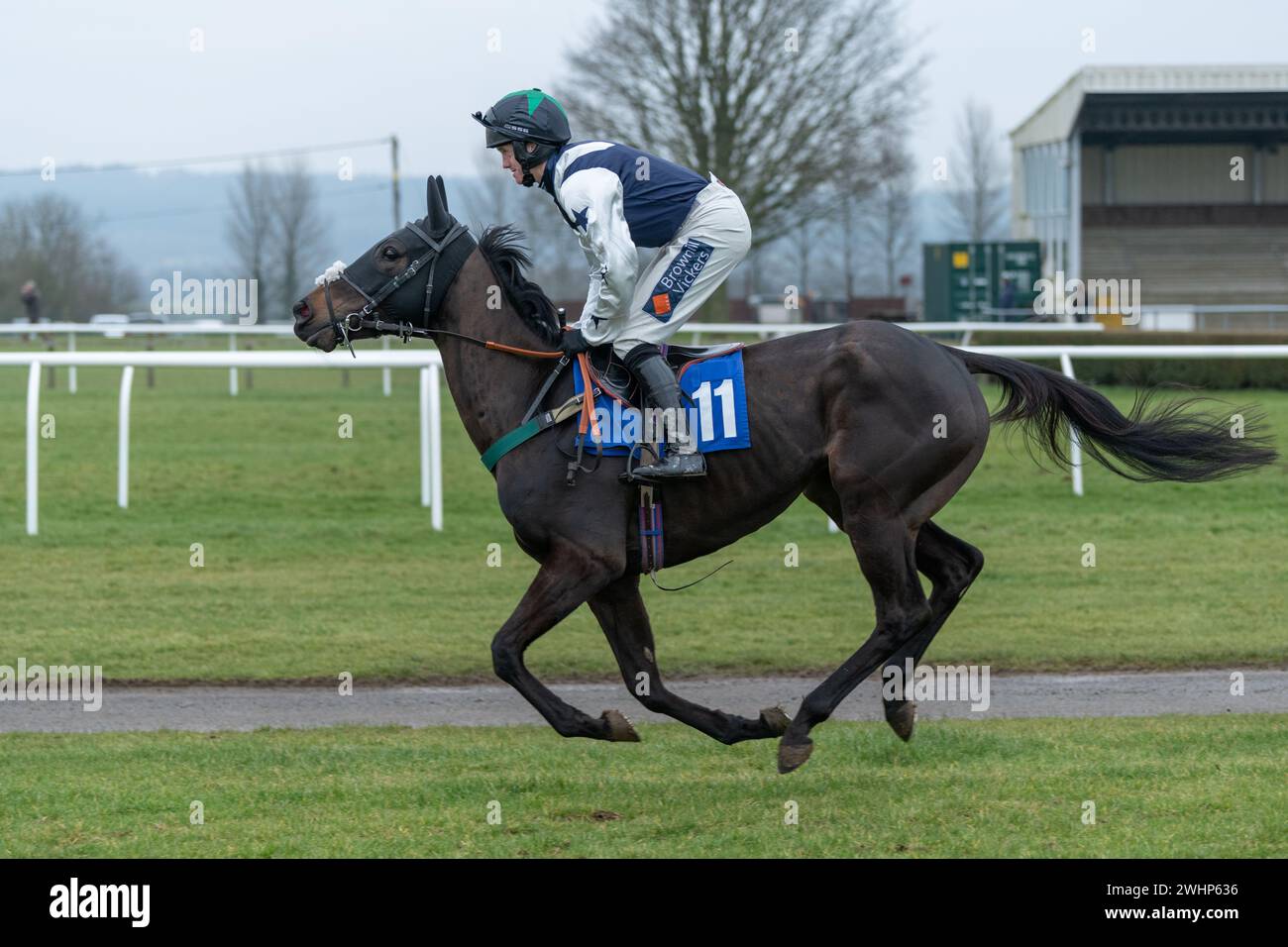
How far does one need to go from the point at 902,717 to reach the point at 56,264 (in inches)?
1448

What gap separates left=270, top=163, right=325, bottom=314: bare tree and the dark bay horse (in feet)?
138

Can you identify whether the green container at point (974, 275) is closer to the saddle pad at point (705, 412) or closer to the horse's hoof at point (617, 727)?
the saddle pad at point (705, 412)

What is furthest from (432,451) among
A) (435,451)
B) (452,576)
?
(452,576)

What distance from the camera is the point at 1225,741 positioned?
5.54 meters

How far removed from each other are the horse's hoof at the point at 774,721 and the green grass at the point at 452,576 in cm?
205

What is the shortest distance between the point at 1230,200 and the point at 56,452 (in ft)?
121

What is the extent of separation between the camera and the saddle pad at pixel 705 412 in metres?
5.16

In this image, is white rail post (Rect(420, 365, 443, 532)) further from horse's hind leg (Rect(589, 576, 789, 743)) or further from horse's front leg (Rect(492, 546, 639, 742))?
horse's front leg (Rect(492, 546, 639, 742))

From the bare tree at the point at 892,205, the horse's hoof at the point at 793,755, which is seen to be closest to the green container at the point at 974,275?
the bare tree at the point at 892,205

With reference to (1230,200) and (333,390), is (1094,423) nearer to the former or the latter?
(333,390)

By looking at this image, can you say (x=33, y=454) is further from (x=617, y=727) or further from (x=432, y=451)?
(x=617, y=727)

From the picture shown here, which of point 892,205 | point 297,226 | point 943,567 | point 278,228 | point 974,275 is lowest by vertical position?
point 943,567

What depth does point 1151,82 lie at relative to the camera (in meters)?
39.2
